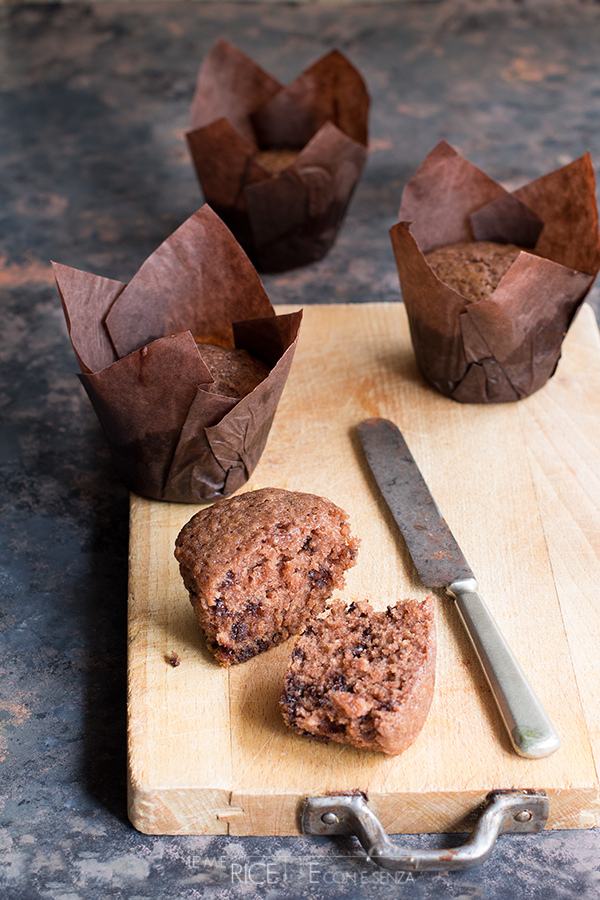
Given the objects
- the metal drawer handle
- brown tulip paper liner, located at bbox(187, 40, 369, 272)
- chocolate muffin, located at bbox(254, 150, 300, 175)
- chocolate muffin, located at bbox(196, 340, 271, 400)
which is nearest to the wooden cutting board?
the metal drawer handle

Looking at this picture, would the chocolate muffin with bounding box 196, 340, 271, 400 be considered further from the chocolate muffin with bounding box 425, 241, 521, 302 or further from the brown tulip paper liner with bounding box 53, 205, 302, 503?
the chocolate muffin with bounding box 425, 241, 521, 302

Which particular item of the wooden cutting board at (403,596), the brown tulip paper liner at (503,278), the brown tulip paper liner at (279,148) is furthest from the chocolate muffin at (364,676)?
the brown tulip paper liner at (279,148)

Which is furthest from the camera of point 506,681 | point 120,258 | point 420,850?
point 120,258

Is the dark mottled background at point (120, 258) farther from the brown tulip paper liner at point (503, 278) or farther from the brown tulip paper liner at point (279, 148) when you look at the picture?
the brown tulip paper liner at point (503, 278)

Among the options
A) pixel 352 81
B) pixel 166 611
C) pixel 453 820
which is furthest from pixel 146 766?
pixel 352 81

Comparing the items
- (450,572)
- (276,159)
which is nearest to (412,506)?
(450,572)

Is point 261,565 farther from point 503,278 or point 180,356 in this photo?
point 503,278
